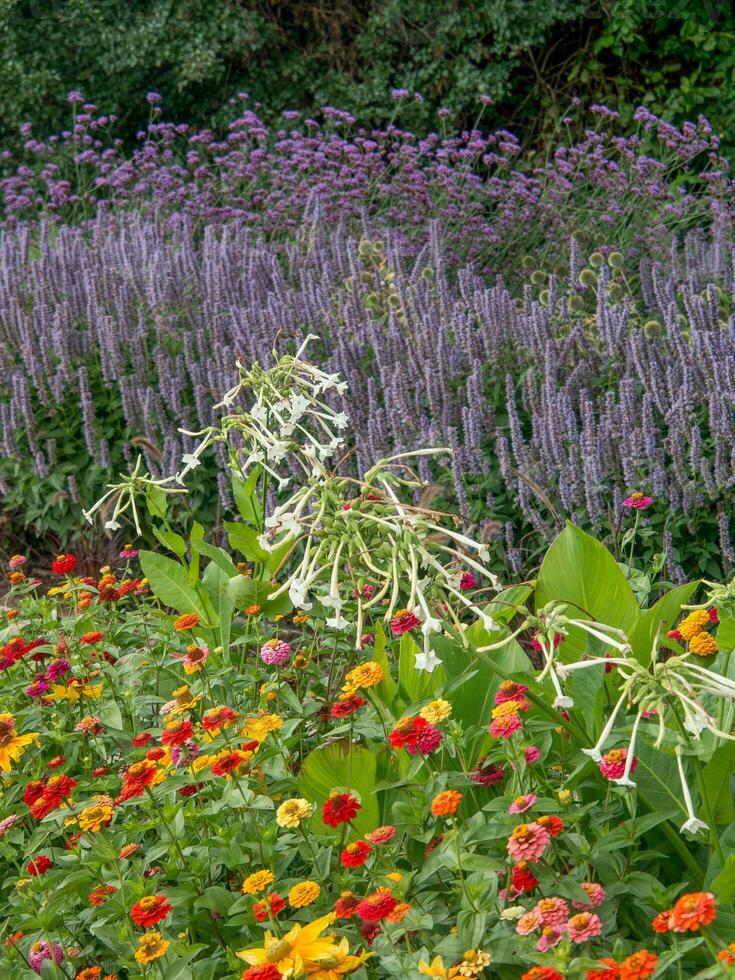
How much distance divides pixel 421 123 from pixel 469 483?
8.48 m

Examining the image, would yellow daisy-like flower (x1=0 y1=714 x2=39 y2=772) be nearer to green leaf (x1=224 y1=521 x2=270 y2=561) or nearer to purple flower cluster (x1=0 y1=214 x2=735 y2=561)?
green leaf (x1=224 y1=521 x2=270 y2=561)

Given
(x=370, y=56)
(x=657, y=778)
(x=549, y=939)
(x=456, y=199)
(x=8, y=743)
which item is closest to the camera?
(x=549, y=939)

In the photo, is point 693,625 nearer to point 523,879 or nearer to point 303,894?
point 523,879

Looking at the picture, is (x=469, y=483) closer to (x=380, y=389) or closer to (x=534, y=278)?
(x=380, y=389)

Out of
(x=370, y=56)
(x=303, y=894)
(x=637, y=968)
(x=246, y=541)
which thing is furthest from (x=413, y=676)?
(x=370, y=56)

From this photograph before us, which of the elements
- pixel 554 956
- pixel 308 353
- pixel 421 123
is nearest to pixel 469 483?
pixel 308 353

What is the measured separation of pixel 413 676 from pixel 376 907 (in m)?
0.75

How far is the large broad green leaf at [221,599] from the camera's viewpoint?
8.49ft

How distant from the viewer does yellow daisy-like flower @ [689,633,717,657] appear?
6.04 feet

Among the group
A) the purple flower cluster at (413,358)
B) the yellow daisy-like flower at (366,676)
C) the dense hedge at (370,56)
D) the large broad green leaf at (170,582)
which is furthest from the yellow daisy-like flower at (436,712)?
the dense hedge at (370,56)

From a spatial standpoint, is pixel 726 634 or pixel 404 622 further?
pixel 726 634

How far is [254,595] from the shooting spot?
2453 millimetres

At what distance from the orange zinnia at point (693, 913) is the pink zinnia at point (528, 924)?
0.66 ft

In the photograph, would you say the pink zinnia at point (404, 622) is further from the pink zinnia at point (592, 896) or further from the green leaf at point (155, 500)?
the green leaf at point (155, 500)
